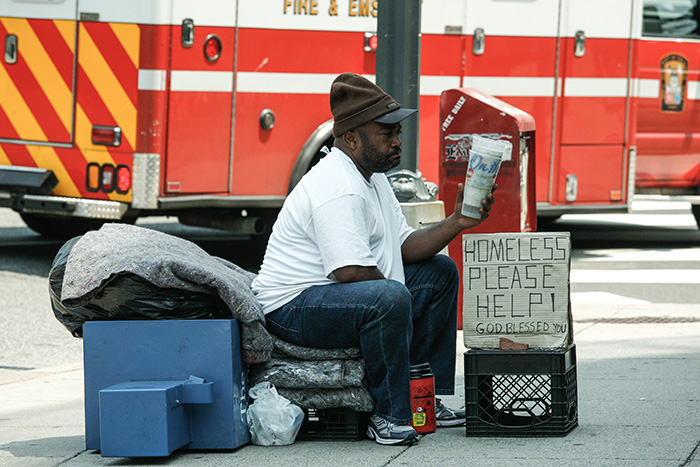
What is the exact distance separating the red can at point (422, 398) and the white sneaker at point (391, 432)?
12cm

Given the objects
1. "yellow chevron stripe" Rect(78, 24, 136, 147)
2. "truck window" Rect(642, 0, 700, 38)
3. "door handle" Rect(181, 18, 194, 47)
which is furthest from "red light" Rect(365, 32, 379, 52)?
"truck window" Rect(642, 0, 700, 38)

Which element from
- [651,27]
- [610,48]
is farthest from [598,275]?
[651,27]

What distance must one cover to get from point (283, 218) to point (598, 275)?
215 inches

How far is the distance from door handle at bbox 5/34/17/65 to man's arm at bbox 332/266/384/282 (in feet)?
16.7

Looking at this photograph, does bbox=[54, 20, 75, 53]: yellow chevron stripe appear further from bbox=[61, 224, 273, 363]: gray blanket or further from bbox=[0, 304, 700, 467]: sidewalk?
bbox=[61, 224, 273, 363]: gray blanket

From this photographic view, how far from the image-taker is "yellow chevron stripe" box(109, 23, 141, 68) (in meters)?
7.93

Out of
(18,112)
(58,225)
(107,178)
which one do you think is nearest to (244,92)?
(107,178)

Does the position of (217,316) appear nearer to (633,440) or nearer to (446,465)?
(446,465)

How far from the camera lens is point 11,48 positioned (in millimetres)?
8391

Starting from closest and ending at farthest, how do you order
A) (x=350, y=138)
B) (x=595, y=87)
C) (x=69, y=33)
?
1. (x=350, y=138)
2. (x=69, y=33)
3. (x=595, y=87)

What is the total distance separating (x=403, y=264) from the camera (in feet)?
14.9

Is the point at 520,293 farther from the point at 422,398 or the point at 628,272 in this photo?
the point at 628,272

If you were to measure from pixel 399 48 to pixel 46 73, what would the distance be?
3.18m

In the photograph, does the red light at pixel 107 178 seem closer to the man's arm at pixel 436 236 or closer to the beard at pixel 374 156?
the man's arm at pixel 436 236
